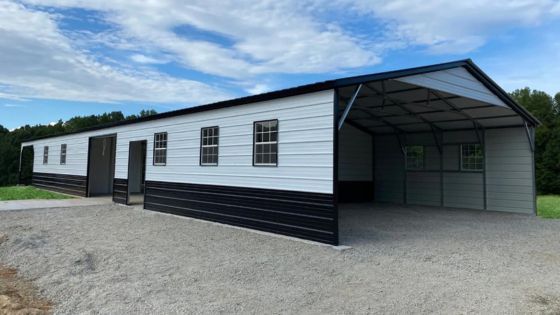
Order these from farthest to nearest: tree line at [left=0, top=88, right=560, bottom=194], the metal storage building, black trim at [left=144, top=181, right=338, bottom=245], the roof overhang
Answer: tree line at [left=0, top=88, right=560, bottom=194], the roof overhang, the metal storage building, black trim at [left=144, top=181, right=338, bottom=245]

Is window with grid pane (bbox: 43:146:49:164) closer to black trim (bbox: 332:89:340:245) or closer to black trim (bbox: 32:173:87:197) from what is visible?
black trim (bbox: 32:173:87:197)

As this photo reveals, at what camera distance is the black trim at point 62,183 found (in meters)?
15.9

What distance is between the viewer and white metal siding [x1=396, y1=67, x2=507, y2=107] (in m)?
8.22

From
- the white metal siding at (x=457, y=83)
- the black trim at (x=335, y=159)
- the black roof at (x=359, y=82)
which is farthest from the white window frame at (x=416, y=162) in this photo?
the black trim at (x=335, y=159)

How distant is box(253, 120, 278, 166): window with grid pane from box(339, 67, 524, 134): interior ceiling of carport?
5.67 ft

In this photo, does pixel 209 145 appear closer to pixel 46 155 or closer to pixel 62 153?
pixel 62 153

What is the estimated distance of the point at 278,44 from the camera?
15680 mm

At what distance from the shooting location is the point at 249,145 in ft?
27.7

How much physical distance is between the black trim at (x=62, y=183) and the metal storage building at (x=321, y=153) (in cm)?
9

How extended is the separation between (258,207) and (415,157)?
8.90 metres

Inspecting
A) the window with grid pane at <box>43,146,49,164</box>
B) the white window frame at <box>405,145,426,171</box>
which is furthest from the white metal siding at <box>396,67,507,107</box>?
the window with grid pane at <box>43,146,49,164</box>

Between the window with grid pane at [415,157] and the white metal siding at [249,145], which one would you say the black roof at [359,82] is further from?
the window with grid pane at [415,157]

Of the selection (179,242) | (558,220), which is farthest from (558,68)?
(179,242)

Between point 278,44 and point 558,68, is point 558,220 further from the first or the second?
point 558,68
